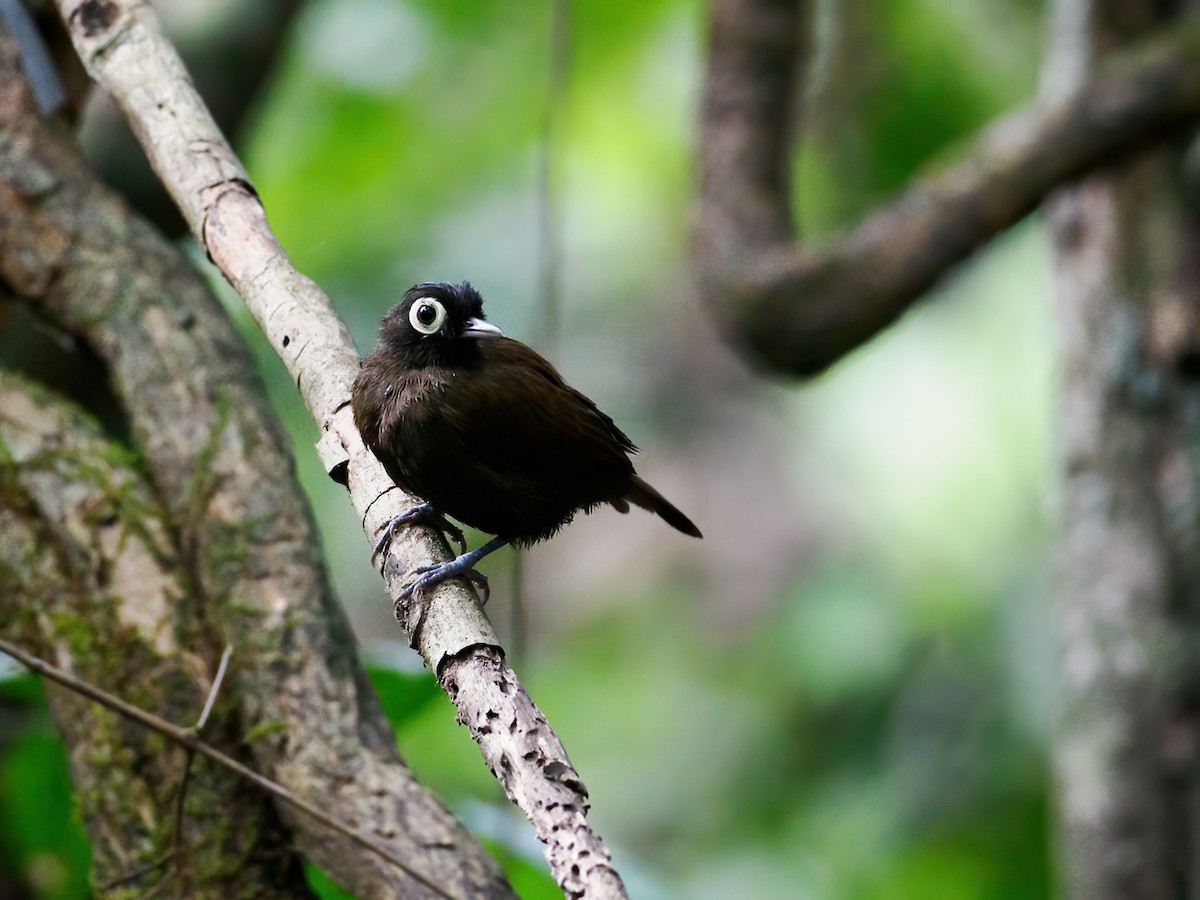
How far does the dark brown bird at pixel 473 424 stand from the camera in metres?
2.30

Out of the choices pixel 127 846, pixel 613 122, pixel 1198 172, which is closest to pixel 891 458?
pixel 613 122

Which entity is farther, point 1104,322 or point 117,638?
point 1104,322

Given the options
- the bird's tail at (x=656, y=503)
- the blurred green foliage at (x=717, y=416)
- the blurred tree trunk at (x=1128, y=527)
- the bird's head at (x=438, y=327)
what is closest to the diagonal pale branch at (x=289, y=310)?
the bird's head at (x=438, y=327)

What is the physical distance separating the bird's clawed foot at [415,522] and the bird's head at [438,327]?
0.27 meters

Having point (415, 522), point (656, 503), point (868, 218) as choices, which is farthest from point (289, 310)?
point (868, 218)

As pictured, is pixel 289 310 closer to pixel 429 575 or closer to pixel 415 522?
pixel 415 522

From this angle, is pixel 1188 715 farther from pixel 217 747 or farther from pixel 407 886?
pixel 217 747

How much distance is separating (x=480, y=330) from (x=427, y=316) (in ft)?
0.33

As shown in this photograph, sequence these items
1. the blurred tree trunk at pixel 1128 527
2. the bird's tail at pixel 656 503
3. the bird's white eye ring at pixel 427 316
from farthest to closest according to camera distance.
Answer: the blurred tree trunk at pixel 1128 527
the bird's tail at pixel 656 503
the bird's white eye ring at pixel 427 316

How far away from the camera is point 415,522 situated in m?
2.29

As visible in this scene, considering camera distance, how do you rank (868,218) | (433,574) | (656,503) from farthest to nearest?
1. (868,218)
2. (656,503)
3. (433,574)

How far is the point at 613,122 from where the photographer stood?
24.0 ft

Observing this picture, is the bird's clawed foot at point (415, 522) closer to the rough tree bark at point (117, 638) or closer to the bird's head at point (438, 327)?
the bird's head at point (438, 327)

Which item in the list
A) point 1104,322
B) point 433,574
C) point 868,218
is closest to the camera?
point 433,574
